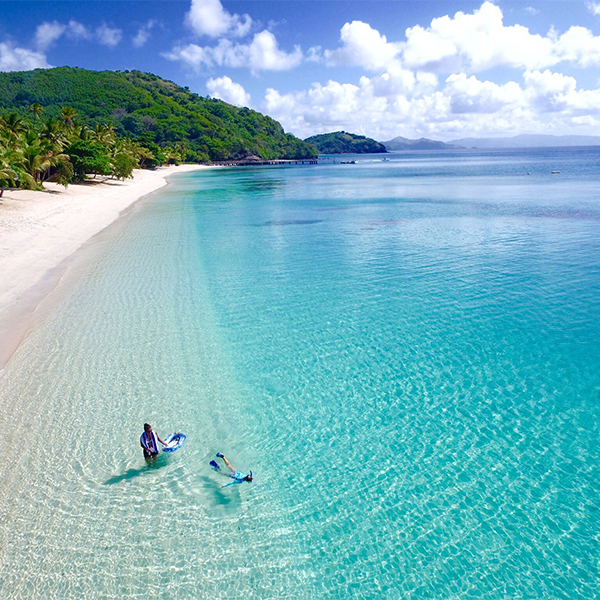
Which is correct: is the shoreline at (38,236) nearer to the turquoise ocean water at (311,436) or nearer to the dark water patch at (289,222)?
the turquoise ocean water at (311,436)

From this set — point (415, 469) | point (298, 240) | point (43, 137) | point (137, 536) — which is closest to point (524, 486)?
point (415, 469)

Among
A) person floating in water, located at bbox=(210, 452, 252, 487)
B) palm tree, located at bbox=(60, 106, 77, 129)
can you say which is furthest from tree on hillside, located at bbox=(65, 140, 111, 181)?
person floating in water, located at bbox=(210, 452, 252, 487)

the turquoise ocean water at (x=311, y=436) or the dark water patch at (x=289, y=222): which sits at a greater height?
the dark water patch at (x=289, y=222)

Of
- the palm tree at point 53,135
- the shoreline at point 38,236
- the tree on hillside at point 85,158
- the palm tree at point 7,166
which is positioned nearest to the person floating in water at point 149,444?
the shoreline at point 38,236

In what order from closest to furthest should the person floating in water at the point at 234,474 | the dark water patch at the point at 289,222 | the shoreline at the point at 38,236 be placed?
the person floating in water at the point at 234,474 < the shoreline at the point at 38,236 < the dark water patch at the point at 289,222

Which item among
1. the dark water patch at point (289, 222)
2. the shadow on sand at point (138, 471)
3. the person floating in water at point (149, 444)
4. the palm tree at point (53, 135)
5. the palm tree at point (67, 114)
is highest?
the palm tree at point (67, 114)

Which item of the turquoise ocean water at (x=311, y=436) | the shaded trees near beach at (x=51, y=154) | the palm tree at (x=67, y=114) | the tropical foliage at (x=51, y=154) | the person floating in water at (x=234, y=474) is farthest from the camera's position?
the palm tree at (x=67, y=114)

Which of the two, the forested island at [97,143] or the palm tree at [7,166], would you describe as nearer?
the palm tree at [7,166]

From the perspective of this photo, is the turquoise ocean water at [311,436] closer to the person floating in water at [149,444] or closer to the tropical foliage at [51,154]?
the person floating in water at [149,444]

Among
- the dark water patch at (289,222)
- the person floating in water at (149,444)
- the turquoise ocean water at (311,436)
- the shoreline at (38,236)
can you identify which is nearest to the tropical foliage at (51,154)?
the shoreline at (38,236)
